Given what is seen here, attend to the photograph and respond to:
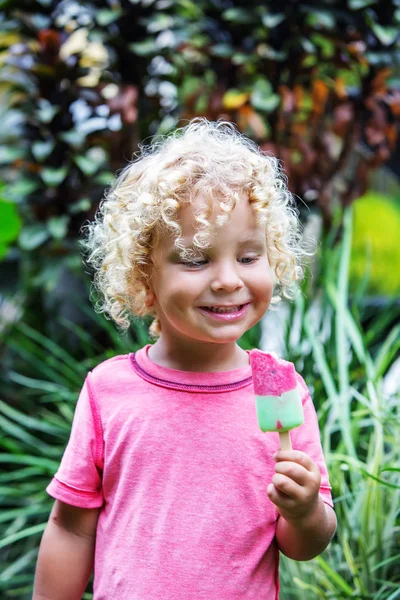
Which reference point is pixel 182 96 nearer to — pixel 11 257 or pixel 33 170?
pixel 33 170

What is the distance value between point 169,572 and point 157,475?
0.17m

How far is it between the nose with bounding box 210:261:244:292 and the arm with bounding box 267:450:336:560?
31 cm

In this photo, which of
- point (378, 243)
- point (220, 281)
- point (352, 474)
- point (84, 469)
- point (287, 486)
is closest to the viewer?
point (287, 486)

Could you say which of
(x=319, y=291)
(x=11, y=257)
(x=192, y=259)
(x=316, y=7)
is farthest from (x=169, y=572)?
(x=11, y=257)

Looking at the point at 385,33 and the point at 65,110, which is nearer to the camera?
the point at 385,33

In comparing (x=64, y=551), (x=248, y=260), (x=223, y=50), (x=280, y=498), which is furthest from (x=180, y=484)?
(x=223, y=50)

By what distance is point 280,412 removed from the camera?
50.5 inches

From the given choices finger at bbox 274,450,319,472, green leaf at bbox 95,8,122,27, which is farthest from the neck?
green leaf at bbox 95,8,122,27

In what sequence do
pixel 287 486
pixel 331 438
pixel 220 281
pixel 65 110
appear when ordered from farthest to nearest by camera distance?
pixel 65 110 < pixel 331 438 < pixel 220 281 < pixel 287 486

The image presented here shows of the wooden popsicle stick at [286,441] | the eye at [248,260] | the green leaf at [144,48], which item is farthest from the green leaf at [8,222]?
the wooden popsicle stick at [286,441]

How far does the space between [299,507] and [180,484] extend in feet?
0.75

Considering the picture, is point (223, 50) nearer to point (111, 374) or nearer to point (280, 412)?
point (111, 374)

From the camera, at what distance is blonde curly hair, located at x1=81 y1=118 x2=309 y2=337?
55.1 inches

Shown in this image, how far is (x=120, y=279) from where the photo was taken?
1.58 meters
